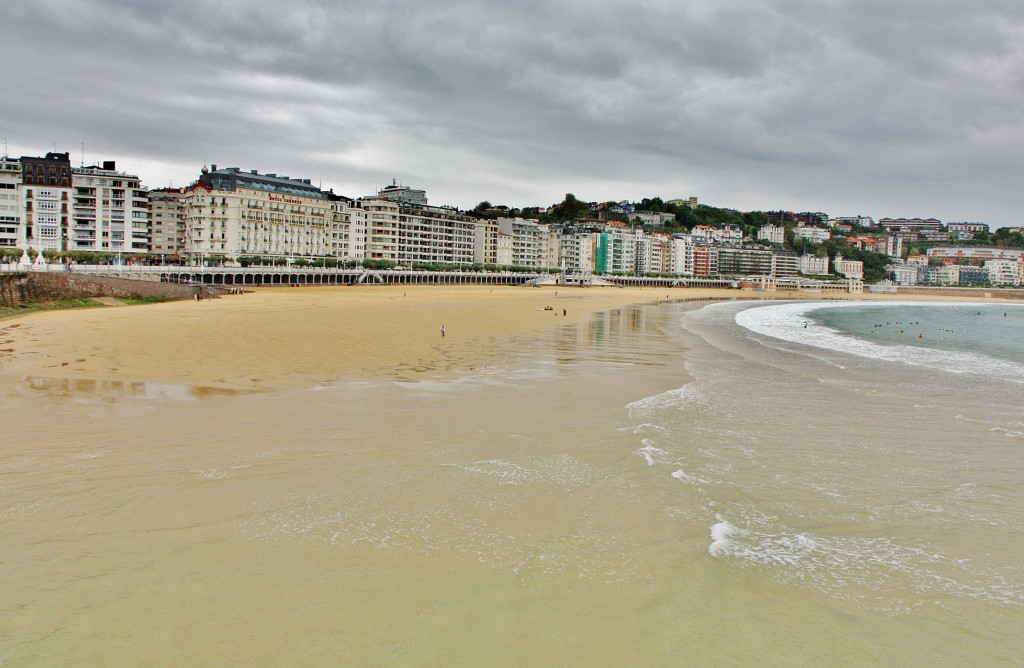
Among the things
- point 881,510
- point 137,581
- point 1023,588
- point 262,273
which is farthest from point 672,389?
point 262,273

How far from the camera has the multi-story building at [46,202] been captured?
8769 cm

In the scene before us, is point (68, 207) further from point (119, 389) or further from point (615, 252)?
point (615, 252)

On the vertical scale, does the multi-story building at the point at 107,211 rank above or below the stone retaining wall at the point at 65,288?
above

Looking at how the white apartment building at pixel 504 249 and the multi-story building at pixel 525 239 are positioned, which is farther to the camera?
the multi-story building at pixel 525 239

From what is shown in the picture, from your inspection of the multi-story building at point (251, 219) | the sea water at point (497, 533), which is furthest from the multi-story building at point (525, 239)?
the sea water at point (497, 533)

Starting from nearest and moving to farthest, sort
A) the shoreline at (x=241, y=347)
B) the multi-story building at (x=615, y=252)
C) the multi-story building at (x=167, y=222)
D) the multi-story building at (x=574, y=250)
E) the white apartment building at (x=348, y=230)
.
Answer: the shoreline at (x=241, y=347) → the multi-story building at (x=167, y=222) → the white apartment building at (x=348, y=230) → the multi-story building at (x=574, y=250) → the multi-story building at (x=615, y=252)

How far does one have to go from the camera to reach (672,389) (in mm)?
15266

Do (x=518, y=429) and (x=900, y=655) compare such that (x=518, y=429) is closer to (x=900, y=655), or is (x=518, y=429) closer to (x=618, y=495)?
(x=618, y=495)

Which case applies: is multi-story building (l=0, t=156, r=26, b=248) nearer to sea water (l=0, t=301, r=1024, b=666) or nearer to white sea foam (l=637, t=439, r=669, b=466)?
sea water (l=0, t=301, r=1024, b=666)

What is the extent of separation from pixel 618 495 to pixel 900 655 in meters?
3.35

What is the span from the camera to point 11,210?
86.1m

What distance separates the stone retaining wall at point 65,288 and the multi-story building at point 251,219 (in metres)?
45.3

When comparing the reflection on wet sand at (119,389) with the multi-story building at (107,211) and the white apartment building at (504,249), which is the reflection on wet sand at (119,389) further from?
the white apartment building at (504,249)

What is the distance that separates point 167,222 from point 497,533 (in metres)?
119
